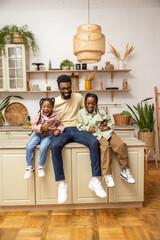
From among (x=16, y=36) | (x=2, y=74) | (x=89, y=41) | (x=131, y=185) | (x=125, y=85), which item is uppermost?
(x=16, y=36)

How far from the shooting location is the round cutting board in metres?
4.35

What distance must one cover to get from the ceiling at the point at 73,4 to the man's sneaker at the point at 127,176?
10.7ft

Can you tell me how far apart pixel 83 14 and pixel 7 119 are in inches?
100

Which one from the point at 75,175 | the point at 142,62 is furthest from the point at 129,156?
the point at 142,62

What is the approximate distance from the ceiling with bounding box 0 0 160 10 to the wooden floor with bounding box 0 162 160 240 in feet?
11.6

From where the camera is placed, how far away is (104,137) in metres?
2.40

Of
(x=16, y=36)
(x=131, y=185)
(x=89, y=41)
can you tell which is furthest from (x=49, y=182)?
(x=16, y=36)

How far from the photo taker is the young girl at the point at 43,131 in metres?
2.26

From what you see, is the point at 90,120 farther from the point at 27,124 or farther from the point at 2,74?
the point at 2,74

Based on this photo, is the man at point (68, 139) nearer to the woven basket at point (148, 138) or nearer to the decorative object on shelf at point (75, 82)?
the decorative object on shelf at point (75, 82)

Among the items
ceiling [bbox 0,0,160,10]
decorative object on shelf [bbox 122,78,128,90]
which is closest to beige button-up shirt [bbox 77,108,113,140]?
decorative object on shelf [bbox 122,78,128,90]

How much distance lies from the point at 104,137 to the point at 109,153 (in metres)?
0.22

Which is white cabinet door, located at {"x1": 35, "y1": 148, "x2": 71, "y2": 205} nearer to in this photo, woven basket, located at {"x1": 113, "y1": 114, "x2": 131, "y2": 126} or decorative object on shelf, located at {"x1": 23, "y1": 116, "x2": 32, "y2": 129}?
decorative object on shelf, located at {"x1": 23, "y1": 116, "x2": 32, "y2": 129}

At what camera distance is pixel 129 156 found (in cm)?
238
